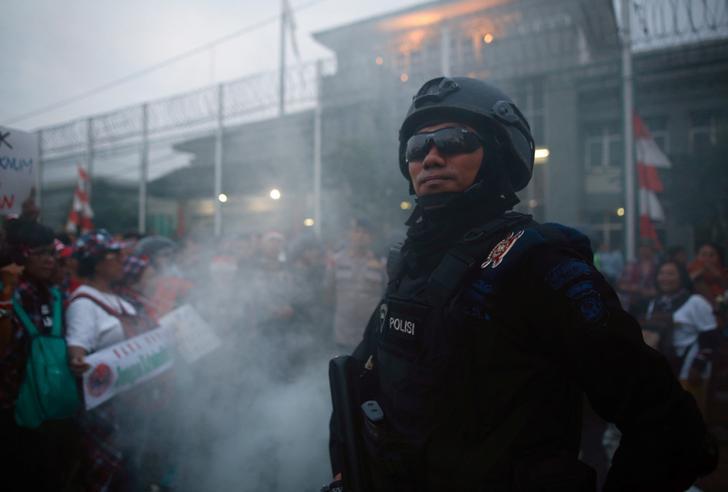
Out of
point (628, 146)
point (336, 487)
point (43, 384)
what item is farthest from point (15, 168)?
point (628, 146)

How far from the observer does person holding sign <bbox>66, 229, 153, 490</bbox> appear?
8.96ft

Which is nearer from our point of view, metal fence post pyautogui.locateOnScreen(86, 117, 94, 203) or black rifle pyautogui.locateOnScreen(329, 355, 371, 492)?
black rifle pyautogui.locateOnScreen(329, 355, 371, 492)

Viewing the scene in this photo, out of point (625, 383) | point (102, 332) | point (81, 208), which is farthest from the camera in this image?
point (81, 208)

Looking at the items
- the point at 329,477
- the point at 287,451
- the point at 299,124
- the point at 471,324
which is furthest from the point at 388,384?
the point at 299,124

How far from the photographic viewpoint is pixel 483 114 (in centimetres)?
139

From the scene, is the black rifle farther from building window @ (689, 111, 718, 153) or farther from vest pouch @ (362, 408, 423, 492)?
building window @ (689, 111, 718, 153)

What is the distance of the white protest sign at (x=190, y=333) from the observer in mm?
3418

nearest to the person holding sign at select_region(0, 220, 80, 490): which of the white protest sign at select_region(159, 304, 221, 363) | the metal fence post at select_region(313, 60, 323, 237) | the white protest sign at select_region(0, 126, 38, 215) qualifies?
the white protest sign at select_region(0, 126, 38, 215)

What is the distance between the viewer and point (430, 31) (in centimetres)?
1211

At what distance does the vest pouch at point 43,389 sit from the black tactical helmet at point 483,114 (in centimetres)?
245

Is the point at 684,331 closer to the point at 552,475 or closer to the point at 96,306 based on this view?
the point at 552,475

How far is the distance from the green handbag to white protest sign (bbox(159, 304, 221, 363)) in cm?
83

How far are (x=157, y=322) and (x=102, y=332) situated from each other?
576mm

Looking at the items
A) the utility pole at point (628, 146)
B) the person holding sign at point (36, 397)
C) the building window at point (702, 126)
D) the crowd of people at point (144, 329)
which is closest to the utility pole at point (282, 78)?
the crowd of people at point (144, 329)
